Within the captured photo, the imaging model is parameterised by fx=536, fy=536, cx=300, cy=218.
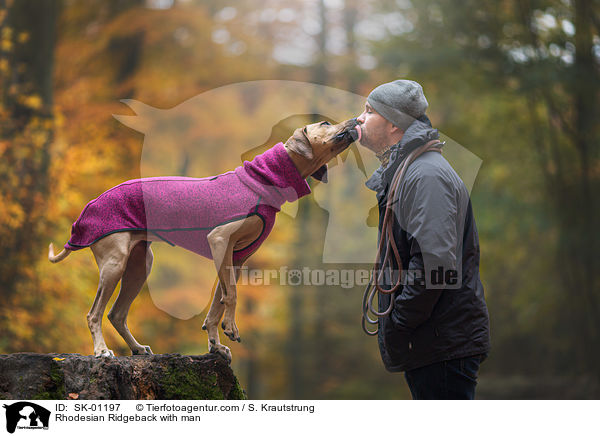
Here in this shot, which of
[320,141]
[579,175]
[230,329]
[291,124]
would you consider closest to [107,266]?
[230,329]

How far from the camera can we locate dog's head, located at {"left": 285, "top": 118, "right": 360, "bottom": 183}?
3.33 metres

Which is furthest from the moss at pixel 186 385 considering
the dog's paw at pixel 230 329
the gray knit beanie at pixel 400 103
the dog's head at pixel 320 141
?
the gray knit beanie at pixel 400 103

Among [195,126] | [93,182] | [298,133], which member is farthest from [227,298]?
[195,126]

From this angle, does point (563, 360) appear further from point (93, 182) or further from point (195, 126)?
point (93, 182)

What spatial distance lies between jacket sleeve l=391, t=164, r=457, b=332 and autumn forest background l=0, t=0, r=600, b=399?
4677mm

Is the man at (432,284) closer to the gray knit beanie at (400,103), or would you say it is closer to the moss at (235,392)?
the gray knit beanie at (400,103)

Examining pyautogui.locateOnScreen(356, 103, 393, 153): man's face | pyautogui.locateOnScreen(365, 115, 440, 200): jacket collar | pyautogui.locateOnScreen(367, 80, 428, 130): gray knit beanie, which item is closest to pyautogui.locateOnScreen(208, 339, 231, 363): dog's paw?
pyautogui.locateOnScreen(365, 115, 440, 200): jacket collar

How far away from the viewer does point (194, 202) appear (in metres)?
3.33

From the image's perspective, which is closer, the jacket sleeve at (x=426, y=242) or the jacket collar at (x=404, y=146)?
the jacket sleeve at (x=426, y=242)

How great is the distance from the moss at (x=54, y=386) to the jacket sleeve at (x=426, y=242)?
2136 millimetres

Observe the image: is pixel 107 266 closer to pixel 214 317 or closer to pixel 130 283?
pixel 130 283

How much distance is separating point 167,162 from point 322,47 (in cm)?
494
